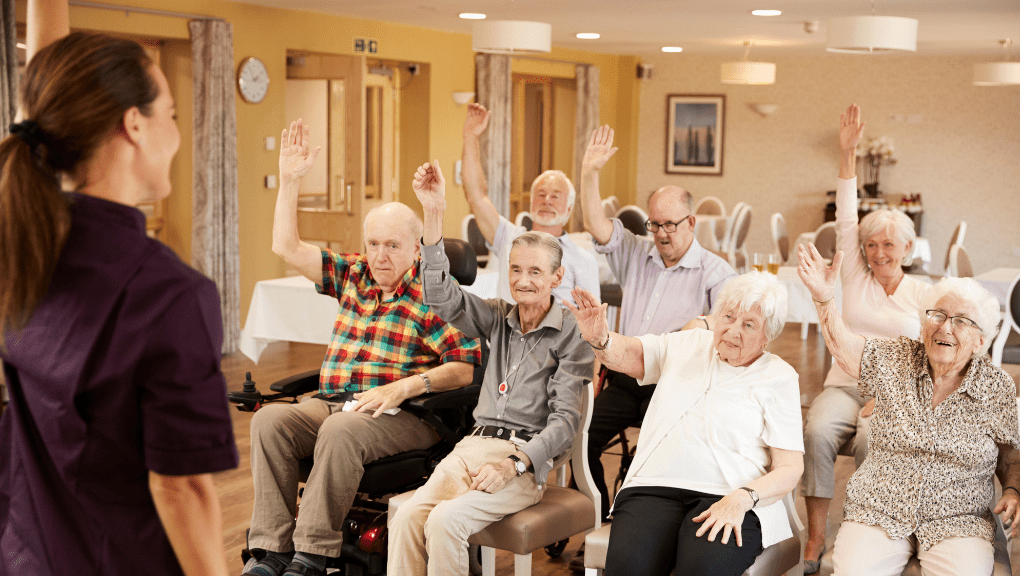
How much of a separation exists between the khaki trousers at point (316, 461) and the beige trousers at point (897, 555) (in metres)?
1.32

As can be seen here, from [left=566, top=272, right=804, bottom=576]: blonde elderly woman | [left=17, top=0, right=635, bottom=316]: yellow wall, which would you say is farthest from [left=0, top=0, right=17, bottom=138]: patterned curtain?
[left=566, top=272, right=804, bottom=576]: blonde elderly woman

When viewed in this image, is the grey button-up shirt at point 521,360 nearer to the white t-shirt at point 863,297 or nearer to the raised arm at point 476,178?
the raised arm at point 476,178

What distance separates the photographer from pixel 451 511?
258cm

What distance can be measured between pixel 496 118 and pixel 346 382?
775 cm

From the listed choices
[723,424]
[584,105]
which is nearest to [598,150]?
[723,424]

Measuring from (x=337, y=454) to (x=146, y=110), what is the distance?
73.1 inches

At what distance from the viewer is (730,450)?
2584 millimetres

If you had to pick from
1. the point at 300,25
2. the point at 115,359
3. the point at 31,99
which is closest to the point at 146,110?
the point at 31,99

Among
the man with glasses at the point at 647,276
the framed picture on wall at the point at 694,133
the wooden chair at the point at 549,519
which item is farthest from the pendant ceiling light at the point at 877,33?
the framed picture on wall at the point at 694,133

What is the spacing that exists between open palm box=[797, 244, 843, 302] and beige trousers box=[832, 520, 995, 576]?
24.9 inches

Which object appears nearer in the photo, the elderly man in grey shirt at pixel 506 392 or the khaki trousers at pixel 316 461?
the elderly man in grey shirt at pixel 506 392

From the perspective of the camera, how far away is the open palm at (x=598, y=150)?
12.1ft

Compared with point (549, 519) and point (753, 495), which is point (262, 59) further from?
point (753, 495)

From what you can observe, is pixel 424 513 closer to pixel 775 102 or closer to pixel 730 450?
pixel 730 450
